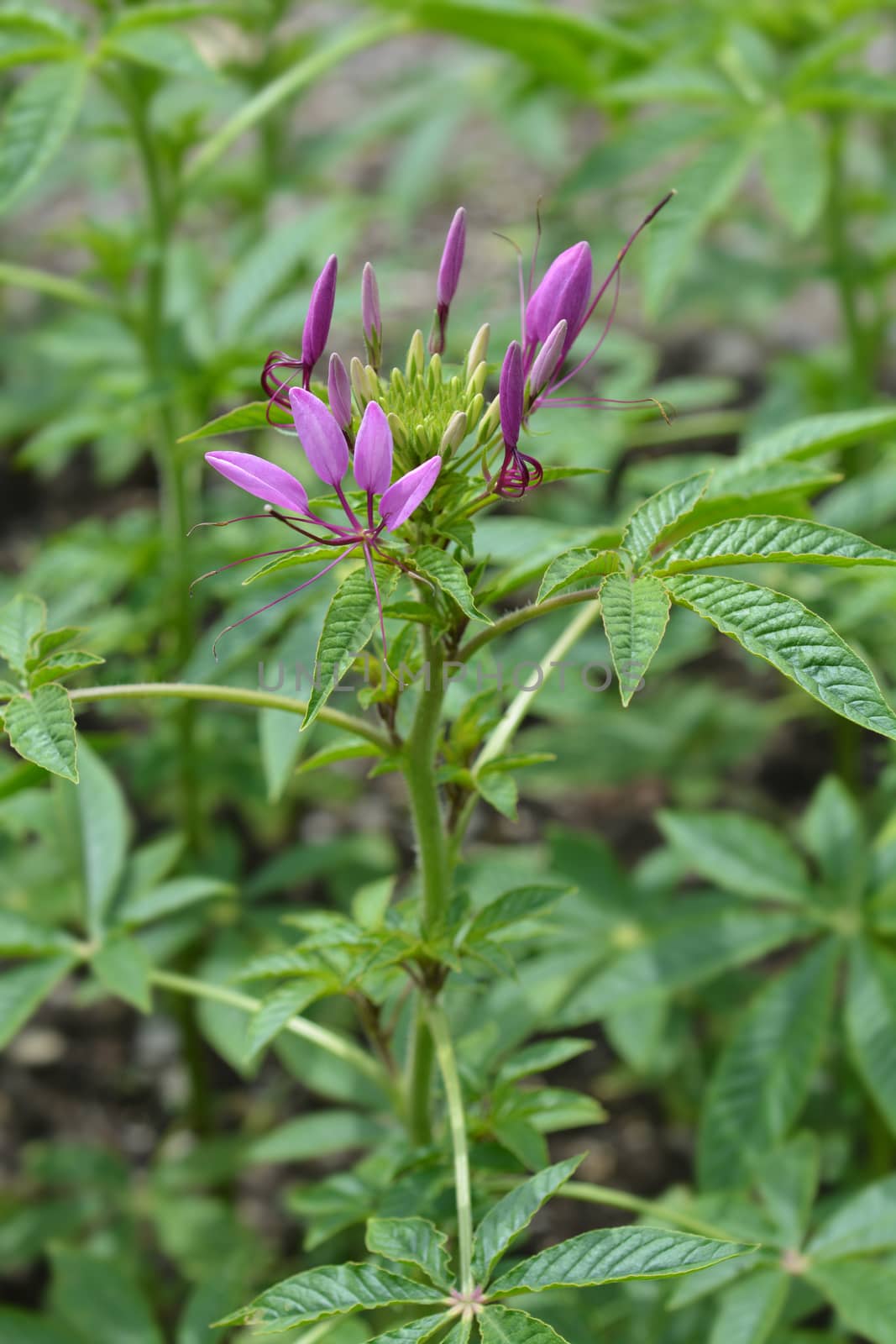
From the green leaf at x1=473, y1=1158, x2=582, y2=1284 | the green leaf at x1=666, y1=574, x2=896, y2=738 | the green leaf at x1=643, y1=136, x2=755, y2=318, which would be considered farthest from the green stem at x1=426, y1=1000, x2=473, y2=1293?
the green leaf at x1=643, y1=136, x2=755, y2=318

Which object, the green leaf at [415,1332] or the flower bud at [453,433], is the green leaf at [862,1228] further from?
the flower bud at [453,433]

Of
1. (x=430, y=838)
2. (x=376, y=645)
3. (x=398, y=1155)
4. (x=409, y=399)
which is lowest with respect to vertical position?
(x=398, y=1155)

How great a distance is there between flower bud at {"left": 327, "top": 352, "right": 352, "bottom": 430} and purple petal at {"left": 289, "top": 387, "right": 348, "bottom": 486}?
0.03 metres

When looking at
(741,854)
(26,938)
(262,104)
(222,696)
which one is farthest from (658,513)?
(262,104)

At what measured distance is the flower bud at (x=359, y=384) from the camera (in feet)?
4.10

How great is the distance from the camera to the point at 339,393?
1.17 metres

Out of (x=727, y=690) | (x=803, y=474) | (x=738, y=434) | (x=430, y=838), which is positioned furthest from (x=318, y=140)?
(x=430, y=838)

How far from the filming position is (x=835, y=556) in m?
1.15

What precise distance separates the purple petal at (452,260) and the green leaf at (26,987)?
1.09 m

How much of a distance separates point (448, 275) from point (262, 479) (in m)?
0.33

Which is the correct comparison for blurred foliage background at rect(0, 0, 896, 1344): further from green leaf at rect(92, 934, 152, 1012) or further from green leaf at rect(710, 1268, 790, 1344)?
green leaf at rect(92, 934, 152, 1012)

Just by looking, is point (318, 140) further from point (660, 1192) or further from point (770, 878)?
point (660, 1192)

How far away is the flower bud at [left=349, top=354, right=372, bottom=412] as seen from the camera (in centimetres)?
125

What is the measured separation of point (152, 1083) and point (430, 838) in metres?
1.96
